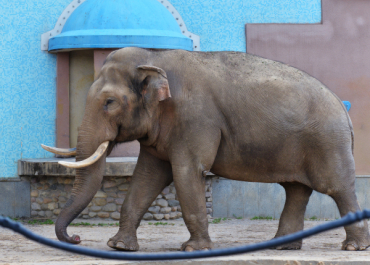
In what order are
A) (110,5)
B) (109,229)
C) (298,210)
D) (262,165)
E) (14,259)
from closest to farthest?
(14,259) → (262,165) → (298,210) → (109,229) → (110,5)

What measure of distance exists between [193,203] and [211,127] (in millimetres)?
719

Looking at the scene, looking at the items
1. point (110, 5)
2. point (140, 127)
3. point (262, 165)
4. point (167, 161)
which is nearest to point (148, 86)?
point (140, 127)

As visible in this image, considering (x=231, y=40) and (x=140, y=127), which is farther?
(x=231, y=40)

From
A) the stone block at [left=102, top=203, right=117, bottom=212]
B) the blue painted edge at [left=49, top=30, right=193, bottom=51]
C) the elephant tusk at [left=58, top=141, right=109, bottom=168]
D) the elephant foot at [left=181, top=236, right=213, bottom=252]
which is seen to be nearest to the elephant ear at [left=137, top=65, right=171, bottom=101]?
the elephant tusk at [left=58, top=141, right=109, bottom=168]

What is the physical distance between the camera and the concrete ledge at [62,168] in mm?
7777

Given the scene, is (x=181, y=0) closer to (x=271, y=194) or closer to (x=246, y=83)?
(x=271, y=194)

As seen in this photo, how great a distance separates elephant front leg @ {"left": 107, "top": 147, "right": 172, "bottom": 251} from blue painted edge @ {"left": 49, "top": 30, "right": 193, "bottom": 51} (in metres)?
2.93

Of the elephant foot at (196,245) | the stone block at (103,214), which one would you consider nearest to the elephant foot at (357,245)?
the elephant foot at (196,245)

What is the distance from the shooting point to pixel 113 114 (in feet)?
A: 16.4

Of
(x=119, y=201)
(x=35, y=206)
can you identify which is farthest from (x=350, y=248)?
(x=35, y=206)

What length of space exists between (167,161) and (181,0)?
14.0 ft

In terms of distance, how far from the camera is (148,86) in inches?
198

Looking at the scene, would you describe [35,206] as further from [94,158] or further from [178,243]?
[94,158]

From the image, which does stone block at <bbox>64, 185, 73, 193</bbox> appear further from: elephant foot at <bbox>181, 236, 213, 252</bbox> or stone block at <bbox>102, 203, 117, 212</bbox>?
elephant foot at <bbox>181, 236, 213, 252</bbox>
